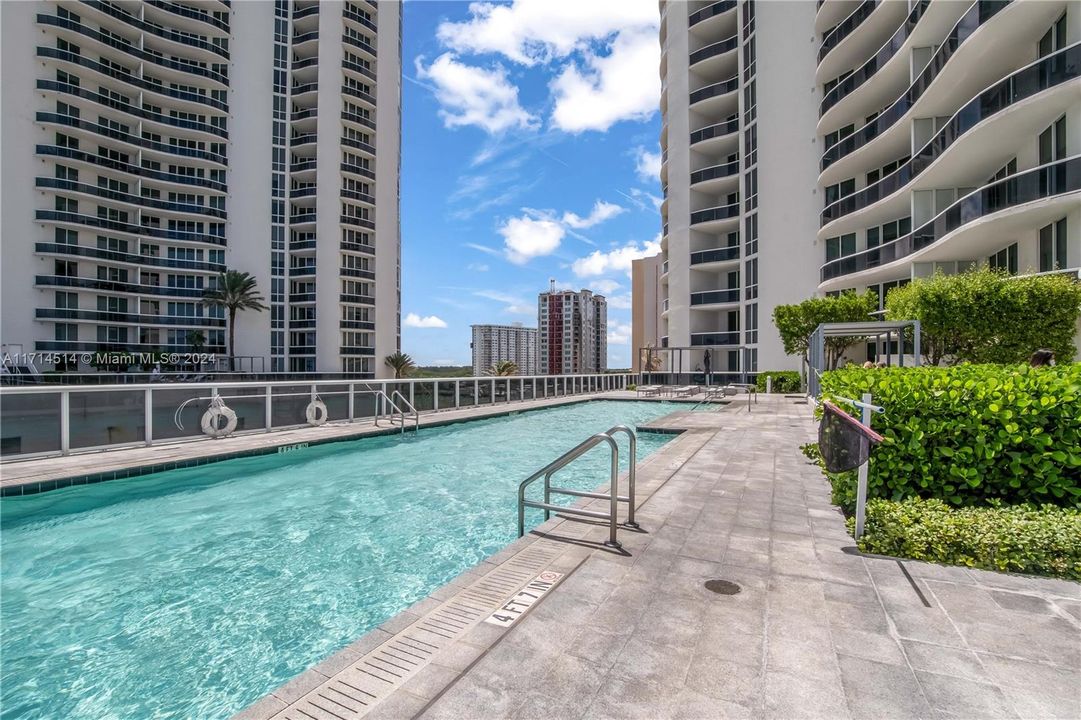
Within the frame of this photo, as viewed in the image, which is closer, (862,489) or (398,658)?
(398,658)

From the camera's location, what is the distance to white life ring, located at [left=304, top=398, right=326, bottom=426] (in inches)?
537

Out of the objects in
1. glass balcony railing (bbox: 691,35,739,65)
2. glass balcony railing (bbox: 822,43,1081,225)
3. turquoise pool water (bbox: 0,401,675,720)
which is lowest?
turquoise pool water (bbox: 0,401,675,720)

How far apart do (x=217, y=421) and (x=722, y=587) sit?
11.9 m

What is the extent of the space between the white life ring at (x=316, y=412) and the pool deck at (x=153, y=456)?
0.24 metres

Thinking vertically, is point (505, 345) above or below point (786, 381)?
above

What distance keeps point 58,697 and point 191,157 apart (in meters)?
54.7

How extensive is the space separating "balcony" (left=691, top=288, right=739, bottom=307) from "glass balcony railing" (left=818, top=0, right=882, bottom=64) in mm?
14985

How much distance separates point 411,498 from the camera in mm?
8281

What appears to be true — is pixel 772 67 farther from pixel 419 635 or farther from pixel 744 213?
pixel 419 635

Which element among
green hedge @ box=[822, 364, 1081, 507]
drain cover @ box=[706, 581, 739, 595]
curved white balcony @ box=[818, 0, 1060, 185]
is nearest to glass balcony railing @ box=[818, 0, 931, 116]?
curved white balcony @ box=[818, 0, 1060, 185]

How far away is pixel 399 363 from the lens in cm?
5122

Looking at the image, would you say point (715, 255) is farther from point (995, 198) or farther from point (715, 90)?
point (995, 198)

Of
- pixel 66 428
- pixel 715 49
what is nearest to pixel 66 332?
pixel 66 428

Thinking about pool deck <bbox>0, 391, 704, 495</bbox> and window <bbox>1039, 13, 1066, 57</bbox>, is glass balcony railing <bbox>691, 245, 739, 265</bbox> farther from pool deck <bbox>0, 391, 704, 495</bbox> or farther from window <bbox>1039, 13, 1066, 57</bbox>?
pool deck <bbox>0, 391, 704, 495</bbox>
